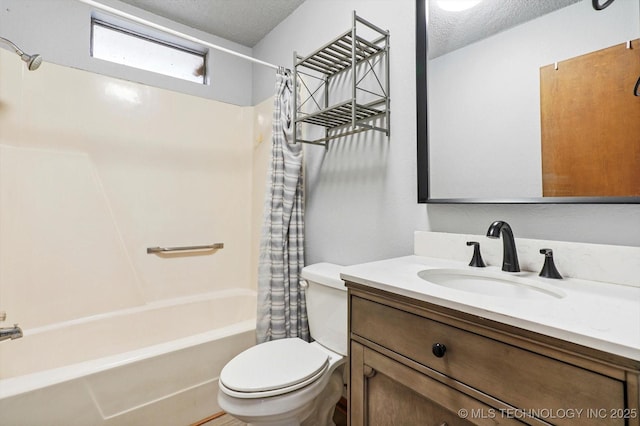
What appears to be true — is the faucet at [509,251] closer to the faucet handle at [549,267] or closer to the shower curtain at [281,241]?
the faucet handle at [549,267]

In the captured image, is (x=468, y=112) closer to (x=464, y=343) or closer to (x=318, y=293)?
(x=464, y=343)

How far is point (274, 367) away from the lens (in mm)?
1244

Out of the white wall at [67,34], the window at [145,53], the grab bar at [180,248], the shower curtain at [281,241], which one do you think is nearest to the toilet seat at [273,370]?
the shower curtain at [281,241]

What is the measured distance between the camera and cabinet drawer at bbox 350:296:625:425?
0.50 metres

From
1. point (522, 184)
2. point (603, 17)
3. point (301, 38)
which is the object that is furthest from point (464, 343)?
point (301, 38)

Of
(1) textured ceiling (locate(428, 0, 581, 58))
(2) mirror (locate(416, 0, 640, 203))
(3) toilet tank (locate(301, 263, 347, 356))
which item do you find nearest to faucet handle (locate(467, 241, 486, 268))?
(2) mirror (locate(416, 0, 640, 203))

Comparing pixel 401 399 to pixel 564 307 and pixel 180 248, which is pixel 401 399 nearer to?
pixel 564 307

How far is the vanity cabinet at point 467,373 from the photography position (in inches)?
19.5

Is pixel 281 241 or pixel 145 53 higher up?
pixel 145 53

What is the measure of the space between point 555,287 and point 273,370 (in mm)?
1024

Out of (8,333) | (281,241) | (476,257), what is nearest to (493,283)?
(476,257)

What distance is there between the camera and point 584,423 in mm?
502

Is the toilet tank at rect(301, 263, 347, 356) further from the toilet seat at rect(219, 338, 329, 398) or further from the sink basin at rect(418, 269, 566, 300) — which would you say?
the sink basin at rect(418, 269, 566, 300)

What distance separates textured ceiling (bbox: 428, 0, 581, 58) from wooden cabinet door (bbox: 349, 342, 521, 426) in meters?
1.19
